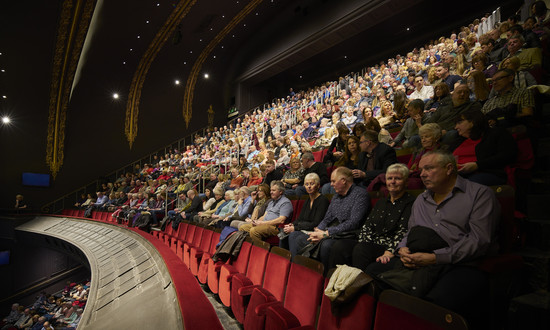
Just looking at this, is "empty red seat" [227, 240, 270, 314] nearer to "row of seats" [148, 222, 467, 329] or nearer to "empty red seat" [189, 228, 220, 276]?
"row of seats" [148, 222, 467, 329]

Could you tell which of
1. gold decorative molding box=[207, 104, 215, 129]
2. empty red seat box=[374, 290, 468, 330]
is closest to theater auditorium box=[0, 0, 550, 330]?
empty red seat box=[374, 290, 468, 330]

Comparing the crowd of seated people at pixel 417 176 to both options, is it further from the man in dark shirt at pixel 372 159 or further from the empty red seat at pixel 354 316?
the empty red seat at pixel 354 316

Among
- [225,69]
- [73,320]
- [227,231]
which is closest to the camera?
[227,231]

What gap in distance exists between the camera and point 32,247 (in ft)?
25.2

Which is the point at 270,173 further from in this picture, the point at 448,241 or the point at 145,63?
the point at 145,63

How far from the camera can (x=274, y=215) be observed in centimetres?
232

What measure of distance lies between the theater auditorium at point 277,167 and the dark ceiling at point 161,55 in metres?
0.05

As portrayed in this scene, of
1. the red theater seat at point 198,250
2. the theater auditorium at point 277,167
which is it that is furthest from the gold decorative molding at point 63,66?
the red theater seat at point 198,250

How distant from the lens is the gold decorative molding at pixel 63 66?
710 centimetres

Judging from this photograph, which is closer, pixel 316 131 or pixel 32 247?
pixel 316 131

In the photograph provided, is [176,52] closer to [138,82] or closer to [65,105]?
[138,82]

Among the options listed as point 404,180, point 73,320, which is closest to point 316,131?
point 404,180

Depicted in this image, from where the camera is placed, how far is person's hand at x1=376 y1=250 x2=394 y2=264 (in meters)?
1.22

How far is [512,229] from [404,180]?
17.9 inches
